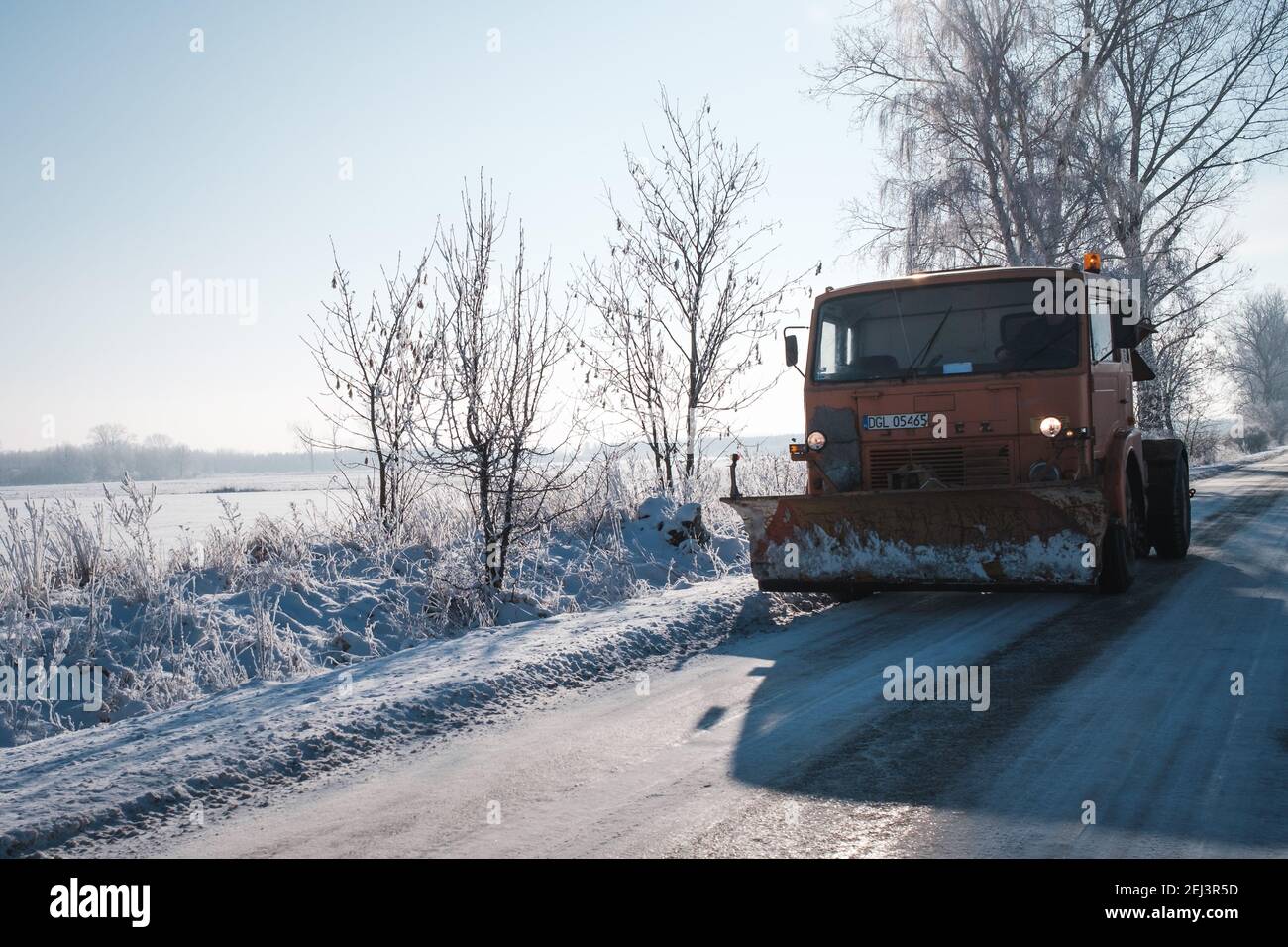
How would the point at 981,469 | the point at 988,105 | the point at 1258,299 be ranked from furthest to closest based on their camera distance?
the point at 1258,299 → the point at 988,105 → the point at 981,469

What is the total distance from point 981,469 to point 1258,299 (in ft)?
285

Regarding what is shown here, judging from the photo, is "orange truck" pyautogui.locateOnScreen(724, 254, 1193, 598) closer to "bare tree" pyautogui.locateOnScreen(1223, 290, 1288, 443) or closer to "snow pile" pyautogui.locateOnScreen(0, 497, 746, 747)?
"snow pile" pyautogui.locateOnScreen(0, 497, 746, 747)

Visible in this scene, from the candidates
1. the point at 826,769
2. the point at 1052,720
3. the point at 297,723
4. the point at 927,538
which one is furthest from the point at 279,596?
the point at 1052,720

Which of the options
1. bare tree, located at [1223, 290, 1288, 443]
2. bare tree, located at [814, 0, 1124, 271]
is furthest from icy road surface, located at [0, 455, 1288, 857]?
bare tree, located at [1223, 290, 1288, 443]

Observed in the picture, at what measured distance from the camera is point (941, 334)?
7.84 meters

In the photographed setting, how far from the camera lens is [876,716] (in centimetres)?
456

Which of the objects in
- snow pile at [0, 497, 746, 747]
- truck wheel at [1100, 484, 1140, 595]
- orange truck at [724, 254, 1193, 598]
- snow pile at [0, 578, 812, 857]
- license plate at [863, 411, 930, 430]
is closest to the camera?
snow pile at [0, 578, 812, 857]

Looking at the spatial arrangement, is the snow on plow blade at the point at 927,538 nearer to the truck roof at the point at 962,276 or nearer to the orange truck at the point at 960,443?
the orange truck at the point at 960,443

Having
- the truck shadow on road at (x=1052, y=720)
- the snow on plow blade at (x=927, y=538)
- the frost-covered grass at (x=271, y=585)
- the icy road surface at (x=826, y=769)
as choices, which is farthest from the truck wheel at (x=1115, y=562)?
the frost-covered grass at (x=271, y=585)

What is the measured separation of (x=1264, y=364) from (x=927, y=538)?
277 feet

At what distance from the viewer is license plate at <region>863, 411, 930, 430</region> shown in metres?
7.74

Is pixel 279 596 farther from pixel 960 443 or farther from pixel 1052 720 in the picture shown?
pixel 1052 720
